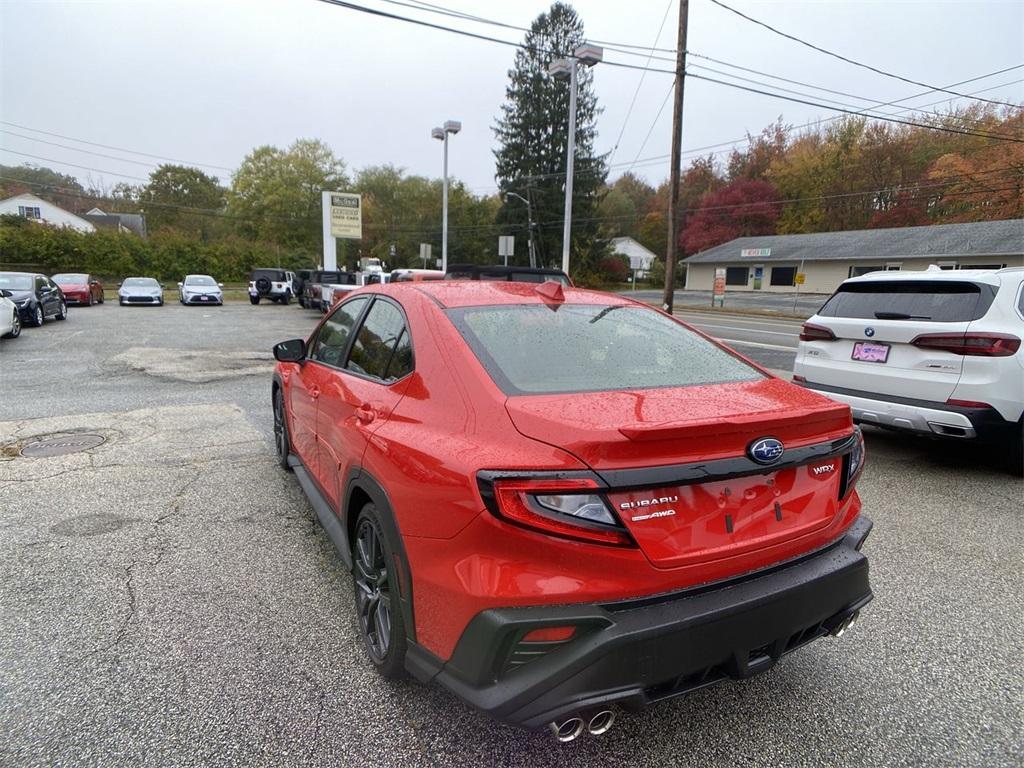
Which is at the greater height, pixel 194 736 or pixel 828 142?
pixel 828 142

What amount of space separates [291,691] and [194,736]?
1.14 ft

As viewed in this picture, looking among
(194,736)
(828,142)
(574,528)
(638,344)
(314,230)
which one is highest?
(828,142)

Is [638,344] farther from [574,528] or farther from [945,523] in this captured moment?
[945,523]

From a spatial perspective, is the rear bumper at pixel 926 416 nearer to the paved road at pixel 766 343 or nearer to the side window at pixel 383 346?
the side window at pixel 383 346

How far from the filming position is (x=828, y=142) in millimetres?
55875

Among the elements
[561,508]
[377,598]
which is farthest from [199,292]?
[561,508]

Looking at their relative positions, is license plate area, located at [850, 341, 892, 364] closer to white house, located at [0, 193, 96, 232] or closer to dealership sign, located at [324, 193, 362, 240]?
dealership sign, located at [324, 193, 362, 240]

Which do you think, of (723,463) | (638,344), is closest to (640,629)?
(723,463)

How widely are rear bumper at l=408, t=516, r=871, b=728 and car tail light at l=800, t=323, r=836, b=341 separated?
411 cm

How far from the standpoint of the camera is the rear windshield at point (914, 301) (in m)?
4.52

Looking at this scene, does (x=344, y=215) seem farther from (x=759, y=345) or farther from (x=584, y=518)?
(x=584, y=518)

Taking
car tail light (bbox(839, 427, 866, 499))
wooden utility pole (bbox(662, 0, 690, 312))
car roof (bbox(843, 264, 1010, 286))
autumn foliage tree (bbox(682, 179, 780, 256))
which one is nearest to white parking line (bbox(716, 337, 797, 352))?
wooden utility pole (bbox(662, 0, 690, 312))

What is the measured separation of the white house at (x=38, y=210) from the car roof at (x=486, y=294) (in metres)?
72.7

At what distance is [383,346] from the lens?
9.01 ft
